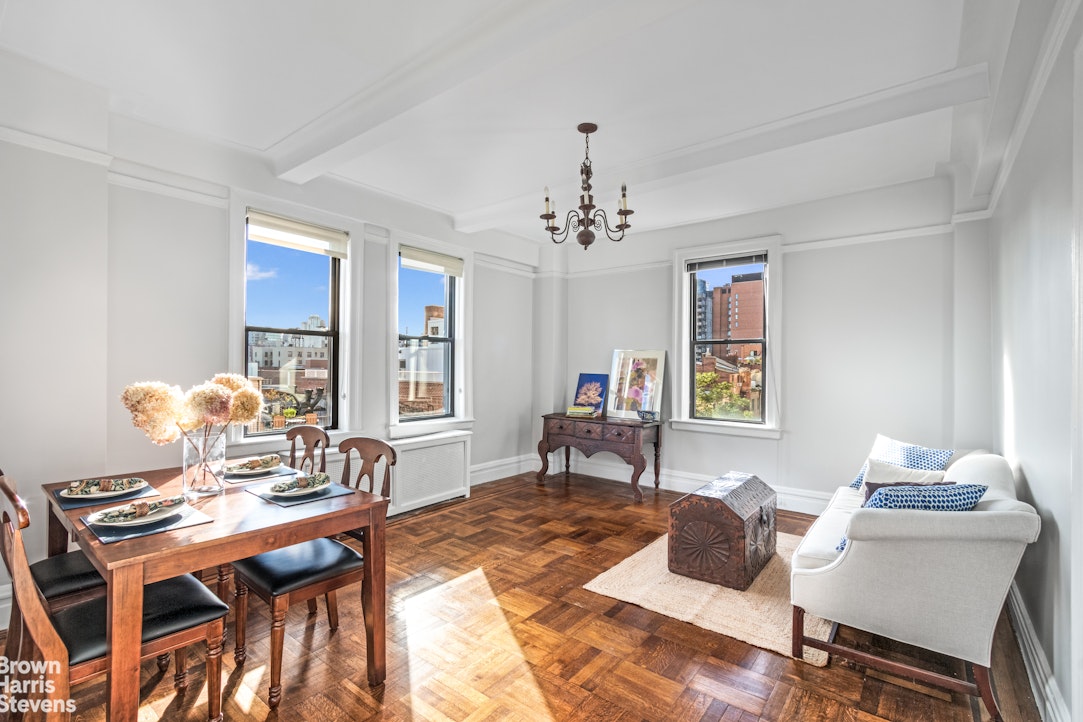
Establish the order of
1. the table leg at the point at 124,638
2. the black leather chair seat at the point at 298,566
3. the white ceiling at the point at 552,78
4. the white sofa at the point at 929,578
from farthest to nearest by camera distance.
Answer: the white ceiling at the point at 552,78 → the black leather chair seat at the point at 298,566 → the white sofa at the point at 929,578 → the table leg at the point at 124,638

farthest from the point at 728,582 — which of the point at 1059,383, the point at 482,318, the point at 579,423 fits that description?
the point at 482,318

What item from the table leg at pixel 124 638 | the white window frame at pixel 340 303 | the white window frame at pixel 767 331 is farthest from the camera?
the white window frame at pixel 767 331

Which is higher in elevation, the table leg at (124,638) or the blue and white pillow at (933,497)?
the blue and white pillow at (933,497)

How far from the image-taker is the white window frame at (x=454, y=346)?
4.52m

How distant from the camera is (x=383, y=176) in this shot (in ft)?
13.2

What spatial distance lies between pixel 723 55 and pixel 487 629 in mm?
2896

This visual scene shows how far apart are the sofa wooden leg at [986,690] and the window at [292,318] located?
399 centimetres

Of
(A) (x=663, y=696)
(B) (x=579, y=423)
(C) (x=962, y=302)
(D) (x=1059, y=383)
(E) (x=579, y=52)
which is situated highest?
(E) (x=579, y=52)

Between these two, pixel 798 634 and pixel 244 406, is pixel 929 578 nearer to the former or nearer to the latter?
pixel 798 634

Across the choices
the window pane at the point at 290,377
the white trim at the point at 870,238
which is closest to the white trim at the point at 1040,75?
the white trim at the point at 870,238

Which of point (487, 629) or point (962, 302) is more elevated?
point (962, 302)

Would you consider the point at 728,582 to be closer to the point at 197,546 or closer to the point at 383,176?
the point at 197,546

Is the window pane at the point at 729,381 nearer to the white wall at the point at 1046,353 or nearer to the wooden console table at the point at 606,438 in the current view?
the wooden console table at the point at 606,438

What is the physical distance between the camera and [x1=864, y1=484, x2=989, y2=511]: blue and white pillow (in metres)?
2.08
